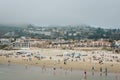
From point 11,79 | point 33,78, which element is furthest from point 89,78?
point 11,79

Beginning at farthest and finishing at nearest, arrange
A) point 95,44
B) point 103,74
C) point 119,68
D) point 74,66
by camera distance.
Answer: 1. point 95,44
2. point 74,66
3. point 119,68
4. point 103,74

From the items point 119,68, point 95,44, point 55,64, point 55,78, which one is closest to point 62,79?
point 55,78

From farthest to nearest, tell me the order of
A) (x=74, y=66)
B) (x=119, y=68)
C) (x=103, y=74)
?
(x=74, y=66) → (x=119, y=68) → (x=103, y=74)

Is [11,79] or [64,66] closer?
[11,79]

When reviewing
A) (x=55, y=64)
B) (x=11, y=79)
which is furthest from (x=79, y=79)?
(x=55, y=64)

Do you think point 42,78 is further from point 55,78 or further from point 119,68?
point 119,68

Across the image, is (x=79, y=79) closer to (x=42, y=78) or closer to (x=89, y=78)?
(x=89, y=78)

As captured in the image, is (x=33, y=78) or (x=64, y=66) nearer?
(x=33, y=78)

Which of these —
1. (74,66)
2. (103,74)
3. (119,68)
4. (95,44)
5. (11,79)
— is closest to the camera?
(11,79)

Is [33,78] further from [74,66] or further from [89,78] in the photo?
[74,66]
